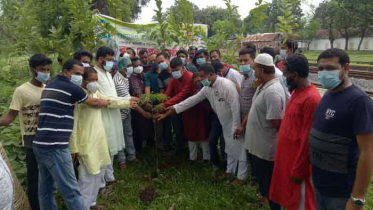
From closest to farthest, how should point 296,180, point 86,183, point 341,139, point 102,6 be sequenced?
point 341,139, point 296,180, point 86,183, point 102,6

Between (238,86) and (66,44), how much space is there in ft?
8.46

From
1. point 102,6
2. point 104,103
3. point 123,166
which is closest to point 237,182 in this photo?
point 123,166

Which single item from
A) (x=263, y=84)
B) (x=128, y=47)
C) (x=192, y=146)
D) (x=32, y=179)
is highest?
(x=128, y=47)

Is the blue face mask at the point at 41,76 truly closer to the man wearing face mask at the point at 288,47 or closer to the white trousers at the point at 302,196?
the white trousers at the point at 302,196

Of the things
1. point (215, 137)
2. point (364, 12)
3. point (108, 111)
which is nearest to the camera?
point (108, 111)

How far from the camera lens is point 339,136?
6.57 feet

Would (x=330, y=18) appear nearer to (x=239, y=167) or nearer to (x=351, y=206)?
(x=239, y=167)

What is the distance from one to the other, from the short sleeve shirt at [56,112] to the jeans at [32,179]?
1.25 feet

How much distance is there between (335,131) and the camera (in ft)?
6.63


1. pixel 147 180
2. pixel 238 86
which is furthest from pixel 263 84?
pixel 147 180

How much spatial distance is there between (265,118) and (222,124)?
109 centimetres

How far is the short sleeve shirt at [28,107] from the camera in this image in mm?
2943

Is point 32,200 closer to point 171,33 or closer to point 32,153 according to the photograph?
point 32,153

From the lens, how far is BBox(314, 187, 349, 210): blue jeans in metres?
2.11
